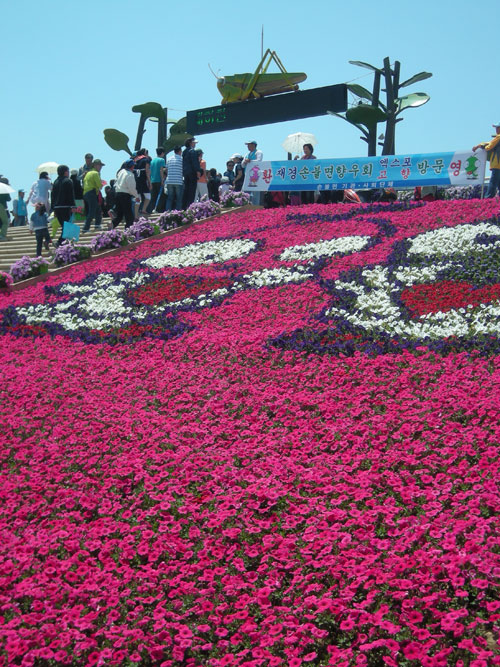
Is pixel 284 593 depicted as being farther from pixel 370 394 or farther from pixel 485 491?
pixel 370 394

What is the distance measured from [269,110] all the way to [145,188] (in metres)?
10.1

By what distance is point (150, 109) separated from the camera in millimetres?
38875

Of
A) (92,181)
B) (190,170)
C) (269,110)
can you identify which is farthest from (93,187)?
(269,110)

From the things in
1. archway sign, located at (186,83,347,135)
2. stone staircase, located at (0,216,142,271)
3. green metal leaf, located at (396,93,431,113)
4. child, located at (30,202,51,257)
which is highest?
green metal leaf, located at (396,93,431,113)

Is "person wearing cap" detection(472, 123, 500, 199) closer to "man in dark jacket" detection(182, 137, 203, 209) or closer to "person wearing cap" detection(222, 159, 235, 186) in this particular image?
"man in dark jacket" detection(182, 137, 203, 209)

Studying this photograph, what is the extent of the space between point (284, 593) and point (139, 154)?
15.1 metres

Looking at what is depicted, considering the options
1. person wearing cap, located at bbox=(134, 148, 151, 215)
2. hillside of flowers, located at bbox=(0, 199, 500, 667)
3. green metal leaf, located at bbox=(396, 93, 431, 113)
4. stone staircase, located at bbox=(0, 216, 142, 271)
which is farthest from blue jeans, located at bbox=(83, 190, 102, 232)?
green metal leaf, located at bbox=(396, 93, 431, 113)

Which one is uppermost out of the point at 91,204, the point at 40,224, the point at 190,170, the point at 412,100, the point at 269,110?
the point at 412,100

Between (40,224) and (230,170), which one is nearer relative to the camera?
(40,224)

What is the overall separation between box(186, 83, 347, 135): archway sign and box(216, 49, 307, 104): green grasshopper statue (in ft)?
1.34

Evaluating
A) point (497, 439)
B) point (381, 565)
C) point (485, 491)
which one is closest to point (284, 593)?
point (381, 565)

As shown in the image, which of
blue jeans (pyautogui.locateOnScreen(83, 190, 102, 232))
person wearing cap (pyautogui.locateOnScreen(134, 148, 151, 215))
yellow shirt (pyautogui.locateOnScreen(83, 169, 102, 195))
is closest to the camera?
yellow shirt (pyautogui.locateOnScreen(83, 169, 102, 195))

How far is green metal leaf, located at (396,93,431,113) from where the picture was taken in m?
29.8

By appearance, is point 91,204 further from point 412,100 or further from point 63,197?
point 412,100
